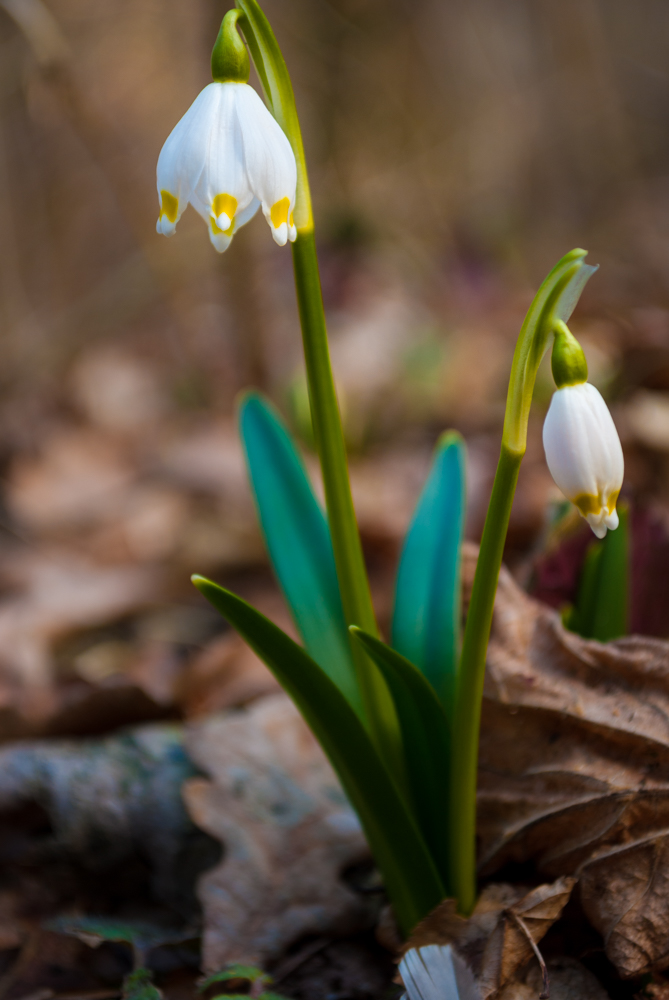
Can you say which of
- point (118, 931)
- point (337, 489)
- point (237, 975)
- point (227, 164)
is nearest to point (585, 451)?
point (337, 489)

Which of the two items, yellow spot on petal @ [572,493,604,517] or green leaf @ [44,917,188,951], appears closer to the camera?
yellow spot on petal @ [572,493,604,517]

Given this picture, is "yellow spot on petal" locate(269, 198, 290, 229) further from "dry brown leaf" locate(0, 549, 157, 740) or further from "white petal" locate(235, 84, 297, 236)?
"dry brown leaf" locate(0, 549, 157, 740)

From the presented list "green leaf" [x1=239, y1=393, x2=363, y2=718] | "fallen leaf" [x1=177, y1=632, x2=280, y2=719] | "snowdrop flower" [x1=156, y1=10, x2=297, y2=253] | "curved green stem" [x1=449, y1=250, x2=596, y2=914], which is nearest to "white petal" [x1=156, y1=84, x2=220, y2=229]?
"snowdrop flower" [x1=156, y1=10, x2=297, y2=253]

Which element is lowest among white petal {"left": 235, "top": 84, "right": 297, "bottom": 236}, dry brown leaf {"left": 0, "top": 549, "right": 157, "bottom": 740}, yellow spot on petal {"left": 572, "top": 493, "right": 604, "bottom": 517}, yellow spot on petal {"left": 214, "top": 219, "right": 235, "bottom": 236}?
dry brown leaf {"left": 0, "top": 549, "right": 157, "bottom": 740}

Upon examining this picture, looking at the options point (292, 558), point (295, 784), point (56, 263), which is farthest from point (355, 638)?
point (56, 263)

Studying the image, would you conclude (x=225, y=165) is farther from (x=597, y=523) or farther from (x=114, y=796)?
(x=114, y=796)
